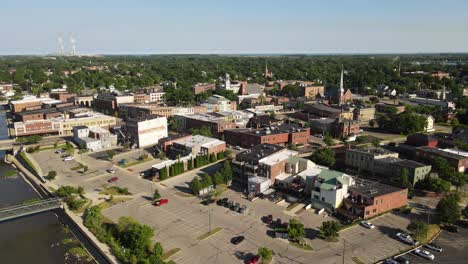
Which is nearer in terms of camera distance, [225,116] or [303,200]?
[303,200]

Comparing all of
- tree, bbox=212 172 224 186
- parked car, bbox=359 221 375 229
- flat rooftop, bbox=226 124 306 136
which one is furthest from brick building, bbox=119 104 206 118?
parked car, bbox=359 221 375 229

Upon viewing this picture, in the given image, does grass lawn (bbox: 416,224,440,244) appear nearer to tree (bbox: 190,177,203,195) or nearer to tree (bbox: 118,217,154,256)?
tree (bbox: 190,177,203,195)

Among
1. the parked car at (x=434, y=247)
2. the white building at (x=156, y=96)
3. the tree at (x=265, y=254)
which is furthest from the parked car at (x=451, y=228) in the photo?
the white building at (x=156, y=96)

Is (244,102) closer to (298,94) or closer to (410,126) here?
(298,94)

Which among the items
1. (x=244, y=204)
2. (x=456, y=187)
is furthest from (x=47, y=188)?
(x=456, y=187)

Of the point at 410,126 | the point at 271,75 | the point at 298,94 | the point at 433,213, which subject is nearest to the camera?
the point at 433,213

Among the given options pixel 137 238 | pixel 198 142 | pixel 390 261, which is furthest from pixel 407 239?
pixel 198 142

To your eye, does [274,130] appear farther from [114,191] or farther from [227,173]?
[114,191]

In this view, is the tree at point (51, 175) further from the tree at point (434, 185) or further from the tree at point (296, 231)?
the tree at point (434, 185)
